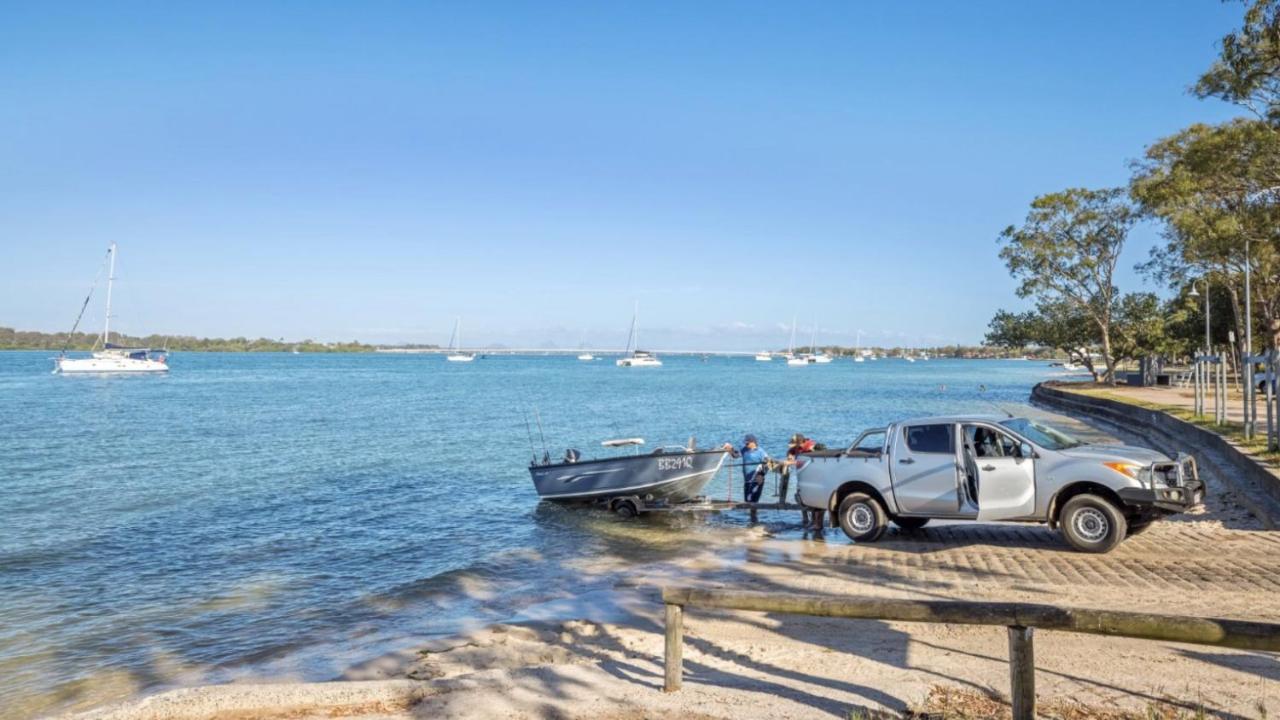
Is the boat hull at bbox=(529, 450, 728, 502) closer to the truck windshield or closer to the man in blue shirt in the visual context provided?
the man in blue shirt

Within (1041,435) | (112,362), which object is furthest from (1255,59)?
(112,362)

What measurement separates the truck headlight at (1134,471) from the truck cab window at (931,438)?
7.05 feet

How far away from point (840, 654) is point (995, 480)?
5.75 meters

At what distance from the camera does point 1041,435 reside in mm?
13070

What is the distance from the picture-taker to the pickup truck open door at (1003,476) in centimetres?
1266

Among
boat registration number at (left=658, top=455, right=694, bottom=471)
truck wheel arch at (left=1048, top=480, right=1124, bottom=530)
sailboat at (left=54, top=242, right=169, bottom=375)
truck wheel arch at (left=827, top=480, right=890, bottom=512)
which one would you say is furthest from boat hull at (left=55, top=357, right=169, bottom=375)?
truck wheel arch at (left=1048, top=480, right=1124, bottom=530)

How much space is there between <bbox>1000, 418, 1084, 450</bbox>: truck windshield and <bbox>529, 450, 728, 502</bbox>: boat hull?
7.57m

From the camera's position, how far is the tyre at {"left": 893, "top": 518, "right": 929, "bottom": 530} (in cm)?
1485

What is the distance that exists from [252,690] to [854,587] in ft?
22.6

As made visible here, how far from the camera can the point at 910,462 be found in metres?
13.7

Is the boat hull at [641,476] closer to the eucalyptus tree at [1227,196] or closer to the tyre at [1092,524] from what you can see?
the tyre at [1092,524]

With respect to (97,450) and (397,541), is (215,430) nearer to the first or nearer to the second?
(97,450)

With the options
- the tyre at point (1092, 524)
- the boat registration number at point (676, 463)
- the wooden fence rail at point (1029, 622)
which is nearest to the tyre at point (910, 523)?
the tyre at point (1092, 524)

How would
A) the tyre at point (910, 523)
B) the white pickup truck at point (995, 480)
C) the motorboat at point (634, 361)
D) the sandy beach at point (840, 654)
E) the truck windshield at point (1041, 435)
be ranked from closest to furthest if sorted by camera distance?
the sandy beach at point (840, 654) < the white pickup truck at point (995, 480) < the truck windshield at point (1041, 435) < the tyre at point (910, 523) < the motorboat at point (634, 361)
